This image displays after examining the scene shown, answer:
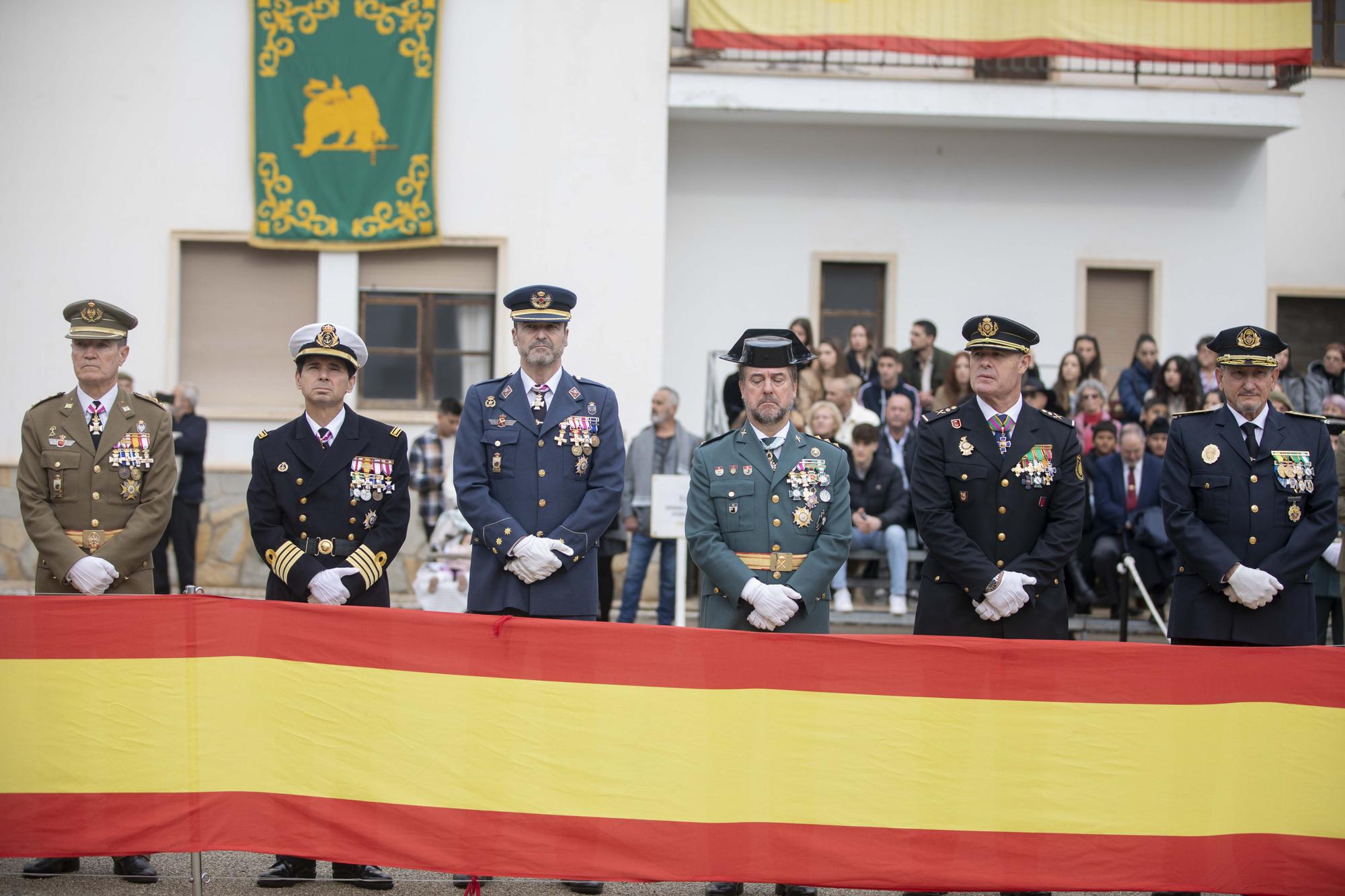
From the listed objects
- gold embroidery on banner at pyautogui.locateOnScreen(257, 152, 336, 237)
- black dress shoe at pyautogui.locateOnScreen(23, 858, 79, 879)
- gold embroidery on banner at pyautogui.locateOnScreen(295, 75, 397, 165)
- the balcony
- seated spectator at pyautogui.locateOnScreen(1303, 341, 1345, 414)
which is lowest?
black dress shoe at pyautogui.locateOnScreen(23, 858, 79, 879)

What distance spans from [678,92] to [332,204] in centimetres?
358

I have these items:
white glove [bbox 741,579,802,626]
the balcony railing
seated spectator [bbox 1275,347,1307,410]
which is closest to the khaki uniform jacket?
white glove [bbox 741,579,802,626]

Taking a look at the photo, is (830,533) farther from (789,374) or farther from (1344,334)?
(1344,334)

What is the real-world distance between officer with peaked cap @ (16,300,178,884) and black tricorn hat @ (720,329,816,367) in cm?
261

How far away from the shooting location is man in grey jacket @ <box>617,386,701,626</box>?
10.5 m

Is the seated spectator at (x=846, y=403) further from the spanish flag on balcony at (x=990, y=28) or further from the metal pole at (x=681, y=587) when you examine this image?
the spanish flag on balcony at (x=990, y=28)

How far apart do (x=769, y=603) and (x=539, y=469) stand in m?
1.21

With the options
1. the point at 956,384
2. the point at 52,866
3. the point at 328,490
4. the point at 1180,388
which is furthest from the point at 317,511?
the point at 1180,388

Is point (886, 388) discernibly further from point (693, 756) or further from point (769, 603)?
point (693, 756)

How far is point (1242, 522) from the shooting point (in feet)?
18.0

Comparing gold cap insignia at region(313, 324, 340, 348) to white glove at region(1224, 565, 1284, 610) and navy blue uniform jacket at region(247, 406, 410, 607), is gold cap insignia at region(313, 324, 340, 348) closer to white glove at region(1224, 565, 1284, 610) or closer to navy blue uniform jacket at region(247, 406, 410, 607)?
navy blue uniform jacket at region(247, 406, 410, 607)

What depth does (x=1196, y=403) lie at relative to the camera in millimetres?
11422

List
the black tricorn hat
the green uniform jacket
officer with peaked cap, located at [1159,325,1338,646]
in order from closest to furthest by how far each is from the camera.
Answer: the green uniform jacket < the black tricorn hat < officer with peaked cap, located at [1159,325,1338,646]

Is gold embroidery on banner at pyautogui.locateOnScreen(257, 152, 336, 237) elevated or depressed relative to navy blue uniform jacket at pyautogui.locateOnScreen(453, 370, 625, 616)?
elevated
